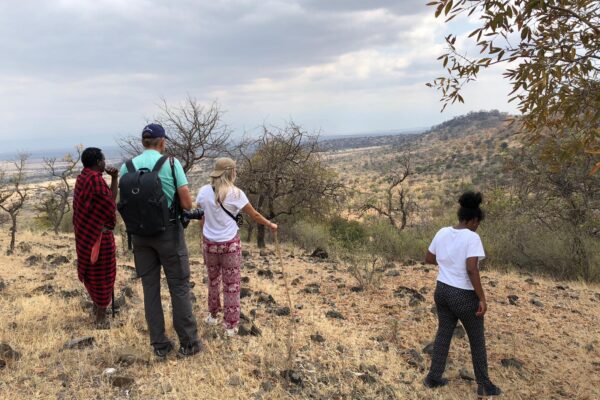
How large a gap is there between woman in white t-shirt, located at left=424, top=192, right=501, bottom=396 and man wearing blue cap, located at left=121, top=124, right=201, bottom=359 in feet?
7.40

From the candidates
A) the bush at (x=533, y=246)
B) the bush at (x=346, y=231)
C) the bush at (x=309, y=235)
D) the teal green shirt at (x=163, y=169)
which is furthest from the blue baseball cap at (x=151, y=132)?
the bush at (x=346, y=231)

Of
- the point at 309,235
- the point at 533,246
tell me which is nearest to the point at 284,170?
the point at 309,235

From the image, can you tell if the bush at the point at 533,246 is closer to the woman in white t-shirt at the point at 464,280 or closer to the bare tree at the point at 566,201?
the bare tree at the point at 566,201

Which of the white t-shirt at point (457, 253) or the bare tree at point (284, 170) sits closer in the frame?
the white t-shirt at point (457, 253)

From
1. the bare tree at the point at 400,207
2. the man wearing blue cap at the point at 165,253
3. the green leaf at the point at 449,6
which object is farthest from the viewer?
the bare tree at the point at 400,207

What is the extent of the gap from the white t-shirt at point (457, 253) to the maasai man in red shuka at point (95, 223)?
3.17 meters

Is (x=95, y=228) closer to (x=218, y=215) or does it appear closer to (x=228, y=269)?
(x=218, y=215)

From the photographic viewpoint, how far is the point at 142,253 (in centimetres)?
391

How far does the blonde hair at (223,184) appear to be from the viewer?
4.32 meters

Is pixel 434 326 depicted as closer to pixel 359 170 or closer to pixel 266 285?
pixel 266 285

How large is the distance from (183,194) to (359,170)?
2406 inches

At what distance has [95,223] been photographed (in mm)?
4488

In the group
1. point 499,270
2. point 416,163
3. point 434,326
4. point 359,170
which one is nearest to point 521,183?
point 499,270

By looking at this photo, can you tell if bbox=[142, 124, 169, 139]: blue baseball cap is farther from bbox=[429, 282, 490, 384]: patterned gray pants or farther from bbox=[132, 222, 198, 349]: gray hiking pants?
bbox=[429, 282, 490, 384]: patterned gray pants
